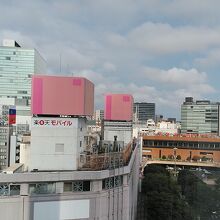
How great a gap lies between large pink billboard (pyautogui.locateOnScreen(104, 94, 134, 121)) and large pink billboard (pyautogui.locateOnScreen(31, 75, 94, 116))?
4949mm

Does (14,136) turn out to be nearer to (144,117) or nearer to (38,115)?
(38,115)

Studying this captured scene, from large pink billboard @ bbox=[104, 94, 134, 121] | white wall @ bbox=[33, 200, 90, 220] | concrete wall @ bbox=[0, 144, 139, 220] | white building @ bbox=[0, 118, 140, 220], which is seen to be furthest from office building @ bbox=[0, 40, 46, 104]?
white wall @ bbox=[33, 200, 90, 220]

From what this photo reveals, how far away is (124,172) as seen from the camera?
5.23 metres

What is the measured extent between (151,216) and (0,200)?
5511 millimetres

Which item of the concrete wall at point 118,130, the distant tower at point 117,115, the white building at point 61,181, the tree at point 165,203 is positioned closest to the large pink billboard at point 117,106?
the distant tower at point 117,115

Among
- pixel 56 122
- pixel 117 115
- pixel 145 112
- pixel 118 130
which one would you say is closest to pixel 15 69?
pixel 145 112

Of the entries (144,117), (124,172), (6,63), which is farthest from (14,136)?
(144,117)

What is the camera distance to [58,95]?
447 cm

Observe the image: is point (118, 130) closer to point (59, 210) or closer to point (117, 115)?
point (117, 115)

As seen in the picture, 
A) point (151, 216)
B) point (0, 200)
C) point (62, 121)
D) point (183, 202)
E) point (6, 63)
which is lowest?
point (151, 216)

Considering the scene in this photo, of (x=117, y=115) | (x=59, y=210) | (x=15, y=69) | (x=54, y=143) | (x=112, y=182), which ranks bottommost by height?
(x=59, y=210)

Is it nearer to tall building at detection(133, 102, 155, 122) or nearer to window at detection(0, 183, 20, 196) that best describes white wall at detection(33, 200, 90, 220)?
window at detection(0, 183, 20, 196)

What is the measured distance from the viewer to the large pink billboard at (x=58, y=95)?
4.41 m

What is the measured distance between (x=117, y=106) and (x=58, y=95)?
521 centimetres
